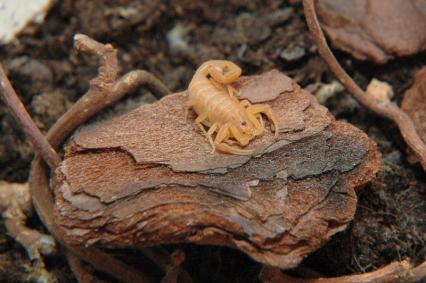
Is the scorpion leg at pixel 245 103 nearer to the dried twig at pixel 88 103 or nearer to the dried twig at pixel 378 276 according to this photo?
the dried twig at pixel 88 103

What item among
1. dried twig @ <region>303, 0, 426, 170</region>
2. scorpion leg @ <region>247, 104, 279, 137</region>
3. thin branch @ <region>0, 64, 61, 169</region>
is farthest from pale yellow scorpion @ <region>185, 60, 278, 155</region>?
thin branch @ <region>0, 64, 61, 169</region>

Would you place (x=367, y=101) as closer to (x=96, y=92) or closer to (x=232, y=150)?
(x=232, y=150)

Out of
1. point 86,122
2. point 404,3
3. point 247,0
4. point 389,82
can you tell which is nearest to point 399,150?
point 389,82

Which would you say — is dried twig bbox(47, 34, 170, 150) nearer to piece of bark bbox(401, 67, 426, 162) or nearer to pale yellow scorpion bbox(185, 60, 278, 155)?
pale yellow scorpion bbox(185, 60, 278, 155)

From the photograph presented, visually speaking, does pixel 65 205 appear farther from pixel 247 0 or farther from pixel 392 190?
pixel 247 0

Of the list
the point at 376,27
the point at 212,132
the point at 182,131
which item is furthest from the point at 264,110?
the point at 376,27

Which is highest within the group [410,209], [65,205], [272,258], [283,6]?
[283,6]
